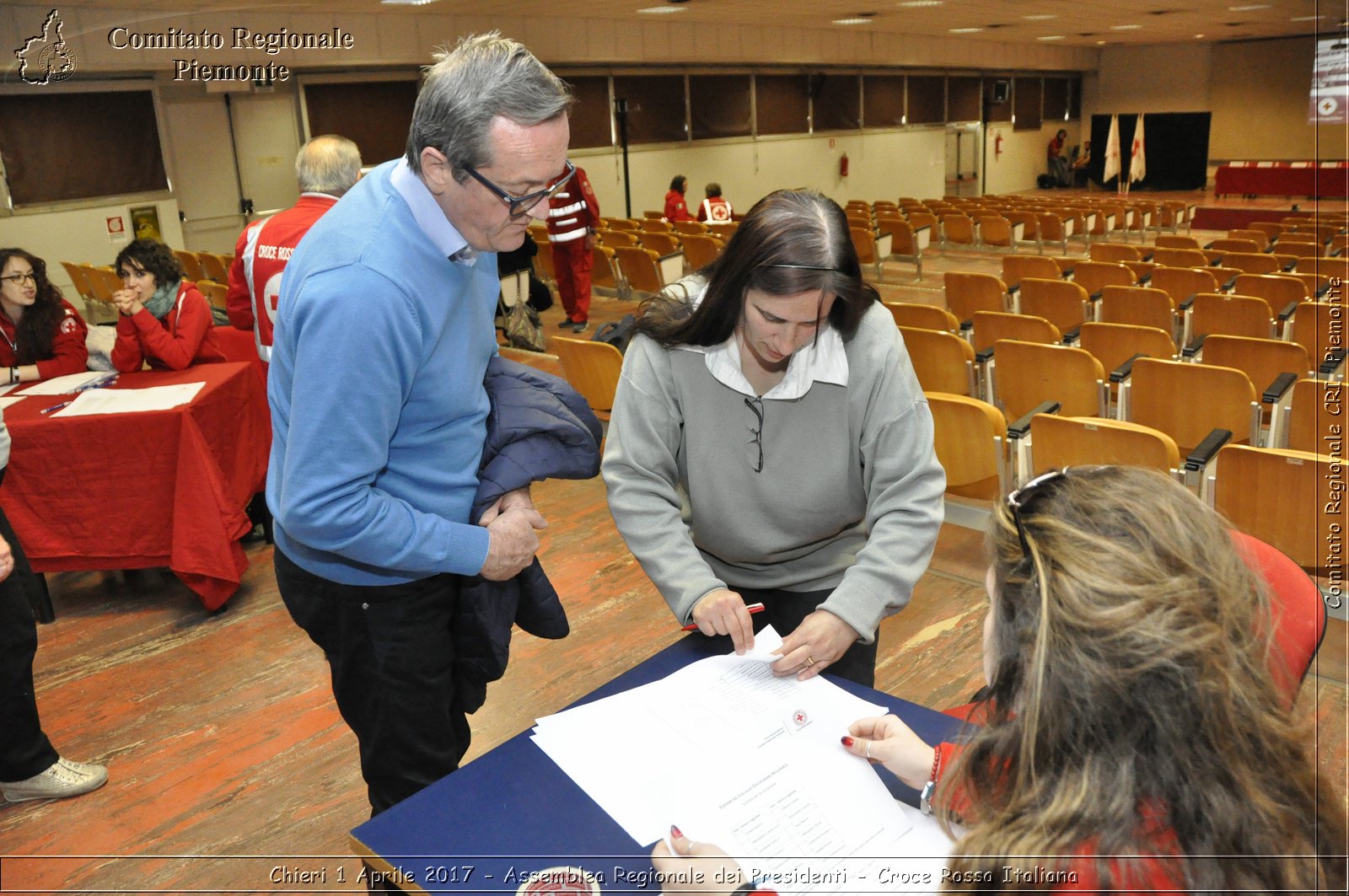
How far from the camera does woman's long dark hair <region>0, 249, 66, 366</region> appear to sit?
12.5 feet

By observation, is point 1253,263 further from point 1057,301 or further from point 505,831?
point 505,831

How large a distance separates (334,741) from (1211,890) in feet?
8.02

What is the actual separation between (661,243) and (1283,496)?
7.02 meters

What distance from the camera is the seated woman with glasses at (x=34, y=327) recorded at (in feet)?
12.2

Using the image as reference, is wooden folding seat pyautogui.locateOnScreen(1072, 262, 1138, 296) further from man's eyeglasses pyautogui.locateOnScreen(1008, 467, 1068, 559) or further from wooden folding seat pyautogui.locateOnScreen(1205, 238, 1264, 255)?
man's eyeglasses pyautogui.locateOnScreen(1008, 467, 1068, 559)

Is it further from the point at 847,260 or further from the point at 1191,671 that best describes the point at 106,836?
the point at 1191,671

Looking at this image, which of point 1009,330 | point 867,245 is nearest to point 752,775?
point 1009,330

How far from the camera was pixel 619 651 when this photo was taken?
122 inches

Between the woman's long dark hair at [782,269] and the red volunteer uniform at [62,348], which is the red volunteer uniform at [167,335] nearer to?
the red volunteer uniform at [62,348]

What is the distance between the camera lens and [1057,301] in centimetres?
611

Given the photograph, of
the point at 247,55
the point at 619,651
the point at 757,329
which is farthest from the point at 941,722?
the point at 247,55

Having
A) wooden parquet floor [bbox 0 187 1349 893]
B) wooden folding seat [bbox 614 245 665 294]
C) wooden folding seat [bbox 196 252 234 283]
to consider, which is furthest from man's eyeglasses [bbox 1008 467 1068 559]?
wooden folding seat [bbox 196 252 234 283]

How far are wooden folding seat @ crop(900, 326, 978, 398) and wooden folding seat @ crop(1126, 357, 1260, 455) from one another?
711mm

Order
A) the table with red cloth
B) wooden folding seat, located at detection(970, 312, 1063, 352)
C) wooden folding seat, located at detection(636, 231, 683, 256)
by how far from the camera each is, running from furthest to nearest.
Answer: the table with red cloth
wooden folding seat, located at detection(636, 231, 683, 256)
wooden folding seat, located at detection(970, 312, 1063, 352)
